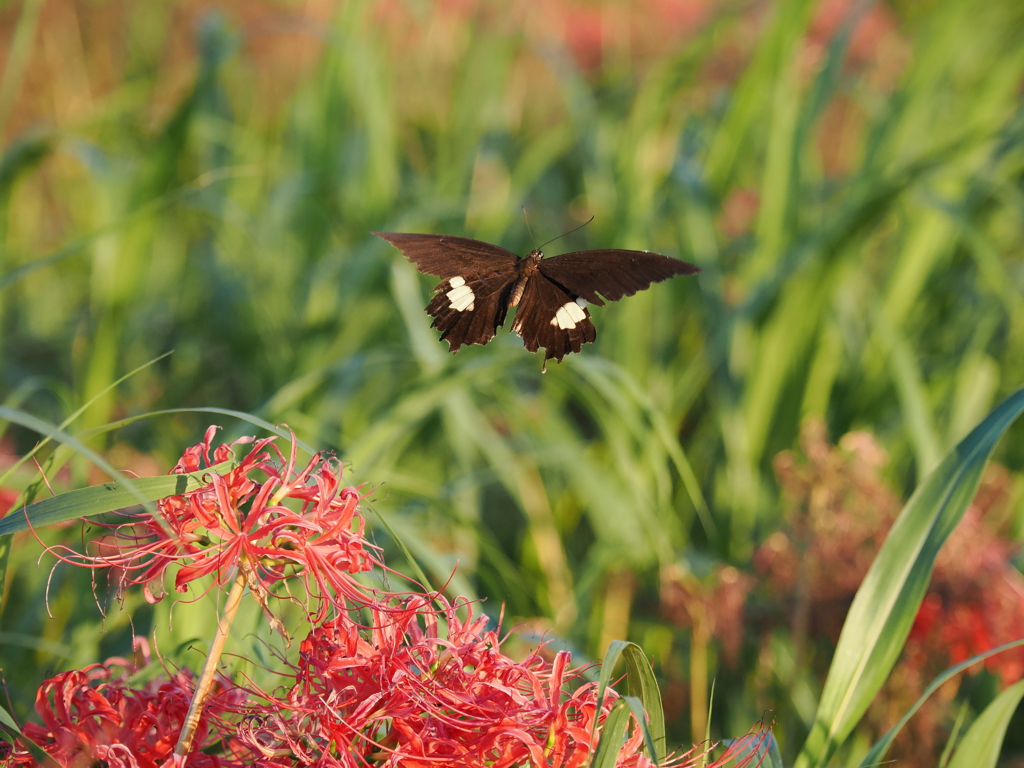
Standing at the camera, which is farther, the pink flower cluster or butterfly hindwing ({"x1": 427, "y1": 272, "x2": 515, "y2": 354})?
butterfly hindwing ({"x1": 427, "y1": 272, "x2": 515, "y2": 354})

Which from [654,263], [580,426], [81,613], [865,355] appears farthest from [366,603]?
[580,426]

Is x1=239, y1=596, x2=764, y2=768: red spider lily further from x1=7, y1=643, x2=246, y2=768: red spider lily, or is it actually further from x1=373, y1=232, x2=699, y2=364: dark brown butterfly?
x1=373, y1=232, x2=699, y2=364: dark brown butterfly

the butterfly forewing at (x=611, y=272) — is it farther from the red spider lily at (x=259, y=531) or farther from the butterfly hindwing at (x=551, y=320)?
the red spider lily at (x=259, y=531)

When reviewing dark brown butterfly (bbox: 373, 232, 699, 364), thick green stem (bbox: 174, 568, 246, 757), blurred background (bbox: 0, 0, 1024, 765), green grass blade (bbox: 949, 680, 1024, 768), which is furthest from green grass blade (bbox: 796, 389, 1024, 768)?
thick green stem (bbox: 174, 568, 246, 757)

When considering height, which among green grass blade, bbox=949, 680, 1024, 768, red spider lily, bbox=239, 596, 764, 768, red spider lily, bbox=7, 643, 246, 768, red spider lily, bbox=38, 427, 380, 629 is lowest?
green grass blade, bbox=949, 680, 1024, 768

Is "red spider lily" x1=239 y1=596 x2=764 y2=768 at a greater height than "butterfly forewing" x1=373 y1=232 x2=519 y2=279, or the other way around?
"butterfly forewing" x1=373 y1=232 x2=519 y2=279

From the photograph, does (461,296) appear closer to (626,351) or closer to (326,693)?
(326,693)

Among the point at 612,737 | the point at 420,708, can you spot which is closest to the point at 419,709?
the point at 420,708

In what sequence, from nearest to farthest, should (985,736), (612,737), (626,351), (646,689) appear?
(612,737) → (646,689) → (985,736) → (626,351)
